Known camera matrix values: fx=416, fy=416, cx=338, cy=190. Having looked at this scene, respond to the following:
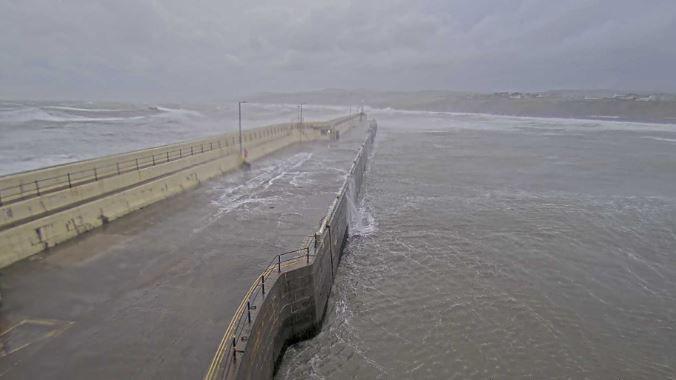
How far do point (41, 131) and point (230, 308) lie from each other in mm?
62411

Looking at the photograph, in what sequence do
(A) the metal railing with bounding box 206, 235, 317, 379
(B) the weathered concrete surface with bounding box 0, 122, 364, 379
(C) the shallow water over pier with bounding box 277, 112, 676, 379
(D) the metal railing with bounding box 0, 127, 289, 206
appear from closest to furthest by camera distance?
(A) the metal railing with bounding box 206, 235, 317, 379, (B) the weathered concrete surface with bounding box 0, 122, 364, 379, (C) the shallow water over pier with bounding box 277, 112, 676, 379, (D) the metal railing with bounding box 0, 127, 289, 206

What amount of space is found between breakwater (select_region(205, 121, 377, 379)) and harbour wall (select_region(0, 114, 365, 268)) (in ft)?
24.1

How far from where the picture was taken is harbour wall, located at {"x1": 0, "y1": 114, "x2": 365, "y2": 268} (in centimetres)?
1263

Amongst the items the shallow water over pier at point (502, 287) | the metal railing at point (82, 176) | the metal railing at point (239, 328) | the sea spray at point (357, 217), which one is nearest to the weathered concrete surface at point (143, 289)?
the metal railing at point (239, 328)

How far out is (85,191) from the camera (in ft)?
53.2

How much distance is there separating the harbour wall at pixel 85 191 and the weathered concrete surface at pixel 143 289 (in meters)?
0.48

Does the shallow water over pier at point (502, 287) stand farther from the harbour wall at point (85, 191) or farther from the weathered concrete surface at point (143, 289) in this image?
the harbour wall at point (85, 191)

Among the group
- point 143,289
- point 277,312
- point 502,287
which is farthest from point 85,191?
point 502,287

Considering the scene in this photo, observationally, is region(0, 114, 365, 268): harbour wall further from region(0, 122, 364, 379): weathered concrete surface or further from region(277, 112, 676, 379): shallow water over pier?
region(277, 112, 676, 379): shallow water over pier

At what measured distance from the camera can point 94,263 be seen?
39.5ft

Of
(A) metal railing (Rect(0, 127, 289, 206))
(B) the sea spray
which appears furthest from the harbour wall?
(B) the sea spray

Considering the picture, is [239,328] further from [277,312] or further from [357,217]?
[357,217]

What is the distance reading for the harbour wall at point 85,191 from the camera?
1263cm

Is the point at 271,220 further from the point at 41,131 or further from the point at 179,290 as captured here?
the point at 41,131
